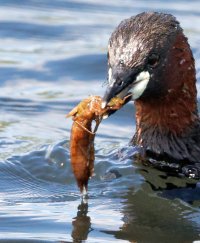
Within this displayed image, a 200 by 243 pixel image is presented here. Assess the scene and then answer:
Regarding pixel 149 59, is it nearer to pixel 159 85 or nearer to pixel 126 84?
pixel 159 85

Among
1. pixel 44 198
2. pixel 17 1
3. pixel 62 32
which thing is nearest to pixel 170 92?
pixel 44 198

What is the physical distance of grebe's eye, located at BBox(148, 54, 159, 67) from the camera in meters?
9.48

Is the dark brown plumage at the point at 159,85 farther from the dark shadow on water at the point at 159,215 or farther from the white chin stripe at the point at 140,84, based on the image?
the dark shadow on water at the point at 159,215

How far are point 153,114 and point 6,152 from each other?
1.73m

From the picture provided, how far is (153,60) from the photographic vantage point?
9.52 meters

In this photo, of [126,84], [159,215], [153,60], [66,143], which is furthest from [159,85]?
[66,143]

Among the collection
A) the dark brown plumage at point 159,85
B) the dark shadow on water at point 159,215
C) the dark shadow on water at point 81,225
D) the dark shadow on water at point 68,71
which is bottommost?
the dark shadow on water at point 81,225

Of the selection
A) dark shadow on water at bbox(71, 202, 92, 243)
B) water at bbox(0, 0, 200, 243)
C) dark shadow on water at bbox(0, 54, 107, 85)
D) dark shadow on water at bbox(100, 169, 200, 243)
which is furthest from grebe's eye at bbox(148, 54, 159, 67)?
dark shadow on water at bbox(0, 54, 107, 85)

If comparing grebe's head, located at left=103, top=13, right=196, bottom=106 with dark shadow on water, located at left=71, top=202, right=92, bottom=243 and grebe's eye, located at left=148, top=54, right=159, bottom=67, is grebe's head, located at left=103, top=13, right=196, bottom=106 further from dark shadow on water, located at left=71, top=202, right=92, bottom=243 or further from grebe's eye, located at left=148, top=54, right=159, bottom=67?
dark shadow on water, located at left=71, top=202, right=92, bottom=243

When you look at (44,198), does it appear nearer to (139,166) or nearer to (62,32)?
(139,166)

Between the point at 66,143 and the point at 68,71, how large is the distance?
2690mm

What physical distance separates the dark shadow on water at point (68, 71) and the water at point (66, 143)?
12mm

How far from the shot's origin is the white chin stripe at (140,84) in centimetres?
923

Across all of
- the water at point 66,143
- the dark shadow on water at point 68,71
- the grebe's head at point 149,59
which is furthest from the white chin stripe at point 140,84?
the dark shadow on water at point 68,71
